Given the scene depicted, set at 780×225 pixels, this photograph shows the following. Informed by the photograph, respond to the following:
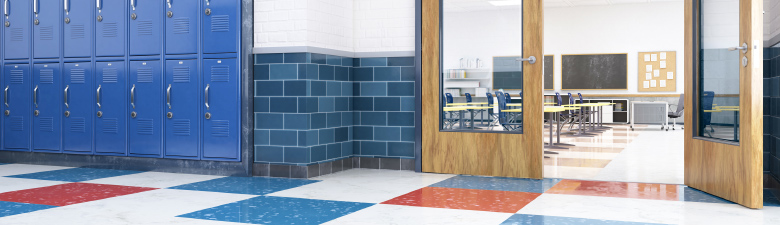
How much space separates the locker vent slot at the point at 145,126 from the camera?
18.5 ft

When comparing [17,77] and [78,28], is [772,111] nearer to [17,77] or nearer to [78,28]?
[78,28]

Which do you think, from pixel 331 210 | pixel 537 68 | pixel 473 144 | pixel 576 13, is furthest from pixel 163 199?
pixel 576 13

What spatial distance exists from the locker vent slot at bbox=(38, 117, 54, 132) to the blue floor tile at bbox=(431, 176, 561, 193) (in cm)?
357

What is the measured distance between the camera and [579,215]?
3.53 meters

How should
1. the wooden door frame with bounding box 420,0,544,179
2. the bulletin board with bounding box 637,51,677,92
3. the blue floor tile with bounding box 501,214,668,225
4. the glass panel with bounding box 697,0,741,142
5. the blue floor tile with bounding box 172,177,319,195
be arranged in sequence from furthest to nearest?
1. the bulletin board with bounding box 637,51,677,92
2. the wooden door frame with bounding box 420,0,544,179
3. the blue floor tile with bounding box 172,177,319,195
4. the glass panel with bounding box 697,0,741,142
5. the blue floor tile with bounding box 501,214,668,225

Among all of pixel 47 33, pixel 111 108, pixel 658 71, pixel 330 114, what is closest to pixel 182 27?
pixel 111 108

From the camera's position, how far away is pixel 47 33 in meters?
6.02

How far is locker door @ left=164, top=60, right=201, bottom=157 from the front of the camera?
17.8 ft

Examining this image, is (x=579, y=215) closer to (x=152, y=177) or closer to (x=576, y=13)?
(x=152, y=177)

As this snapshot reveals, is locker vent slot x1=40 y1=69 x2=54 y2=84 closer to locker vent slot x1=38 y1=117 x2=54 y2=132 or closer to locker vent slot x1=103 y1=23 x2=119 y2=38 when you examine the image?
locker vent slot x1=38 y1=117 x2=54 y2=132

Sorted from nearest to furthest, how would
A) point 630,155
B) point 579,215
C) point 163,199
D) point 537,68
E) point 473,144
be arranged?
point 579,215, point 163,199, point 537,68, point 473,144, point 630,155

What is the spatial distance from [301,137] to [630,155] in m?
3.72

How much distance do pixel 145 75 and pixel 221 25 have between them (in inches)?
33.8

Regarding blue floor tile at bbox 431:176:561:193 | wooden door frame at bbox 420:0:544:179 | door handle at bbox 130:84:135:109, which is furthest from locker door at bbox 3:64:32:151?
blue floor tile at bbox 431:176:561:193
